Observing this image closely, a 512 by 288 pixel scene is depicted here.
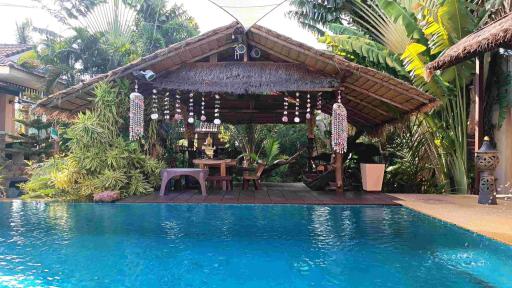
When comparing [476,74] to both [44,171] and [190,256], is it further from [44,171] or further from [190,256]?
[44,171]

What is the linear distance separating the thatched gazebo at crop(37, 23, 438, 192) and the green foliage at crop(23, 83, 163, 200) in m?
0.56

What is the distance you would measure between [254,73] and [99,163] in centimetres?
357

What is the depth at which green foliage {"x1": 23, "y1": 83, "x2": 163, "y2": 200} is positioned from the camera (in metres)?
7.79

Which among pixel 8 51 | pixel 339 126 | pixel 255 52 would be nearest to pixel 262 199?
pixel 339 126

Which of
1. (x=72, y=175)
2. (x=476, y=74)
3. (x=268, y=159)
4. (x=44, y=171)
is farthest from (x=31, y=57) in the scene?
(x=476, y=74)

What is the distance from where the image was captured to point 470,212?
616cm

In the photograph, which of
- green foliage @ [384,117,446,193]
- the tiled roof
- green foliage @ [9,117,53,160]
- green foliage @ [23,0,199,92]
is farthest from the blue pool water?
the tiled roof

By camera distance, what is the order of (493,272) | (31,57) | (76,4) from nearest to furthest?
(493,272) < (31,57) < (76,4)

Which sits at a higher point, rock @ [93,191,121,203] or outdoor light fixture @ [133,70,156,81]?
outdoor light fixture @ [133,70,156,81]

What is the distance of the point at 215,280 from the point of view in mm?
3309

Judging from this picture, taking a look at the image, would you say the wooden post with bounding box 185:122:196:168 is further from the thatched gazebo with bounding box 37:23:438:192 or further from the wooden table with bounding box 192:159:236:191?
the thatched gazebo with bounding box 37:23:438:192

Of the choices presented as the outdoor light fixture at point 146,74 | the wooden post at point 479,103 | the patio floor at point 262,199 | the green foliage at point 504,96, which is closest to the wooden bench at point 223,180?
the patio floor at point 262,199

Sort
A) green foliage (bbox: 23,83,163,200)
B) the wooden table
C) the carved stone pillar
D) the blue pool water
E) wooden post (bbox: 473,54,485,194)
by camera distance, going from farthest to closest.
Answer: the wooden table → wooden post (bbox: 473,54,485,194) → green foliage (bbox: 23,83,163,200) → the carved stone pillar → the blue pool water

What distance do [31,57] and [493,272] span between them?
1310 centimetres
